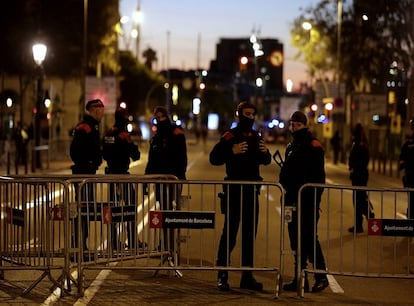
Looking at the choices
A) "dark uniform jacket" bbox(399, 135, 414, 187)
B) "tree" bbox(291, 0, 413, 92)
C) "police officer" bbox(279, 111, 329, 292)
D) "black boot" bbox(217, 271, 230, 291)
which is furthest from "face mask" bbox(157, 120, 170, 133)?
"tree" bbox(291, 0, 413, 92)

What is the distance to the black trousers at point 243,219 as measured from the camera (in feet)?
32.2

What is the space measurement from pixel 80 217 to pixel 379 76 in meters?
47.6

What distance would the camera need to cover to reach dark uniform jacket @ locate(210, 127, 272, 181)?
9.88 m

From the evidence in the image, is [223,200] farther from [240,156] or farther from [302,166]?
[302,166]

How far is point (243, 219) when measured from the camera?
988 cm

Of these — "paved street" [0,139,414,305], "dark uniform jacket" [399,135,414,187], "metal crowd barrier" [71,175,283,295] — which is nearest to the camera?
"paved street" [0,139,414,305]

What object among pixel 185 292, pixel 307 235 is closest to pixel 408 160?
pixel 307 235

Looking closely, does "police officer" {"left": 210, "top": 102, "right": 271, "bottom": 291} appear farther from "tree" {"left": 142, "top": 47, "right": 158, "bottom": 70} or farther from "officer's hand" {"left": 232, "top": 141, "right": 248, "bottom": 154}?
"tree" {"left": 142, "top": 47, "right": 158, "bottom": 70}

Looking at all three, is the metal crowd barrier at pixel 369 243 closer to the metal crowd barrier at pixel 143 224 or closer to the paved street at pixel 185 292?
the paved street at pixel 185 292

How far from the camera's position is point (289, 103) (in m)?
74.8

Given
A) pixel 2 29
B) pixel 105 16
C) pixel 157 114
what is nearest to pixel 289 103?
pixel 105 16

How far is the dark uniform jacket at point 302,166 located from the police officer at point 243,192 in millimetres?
282

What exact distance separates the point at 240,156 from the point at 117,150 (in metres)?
3.12

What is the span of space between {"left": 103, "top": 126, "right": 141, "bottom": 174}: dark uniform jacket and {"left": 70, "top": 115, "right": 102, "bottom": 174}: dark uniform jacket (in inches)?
18.4
